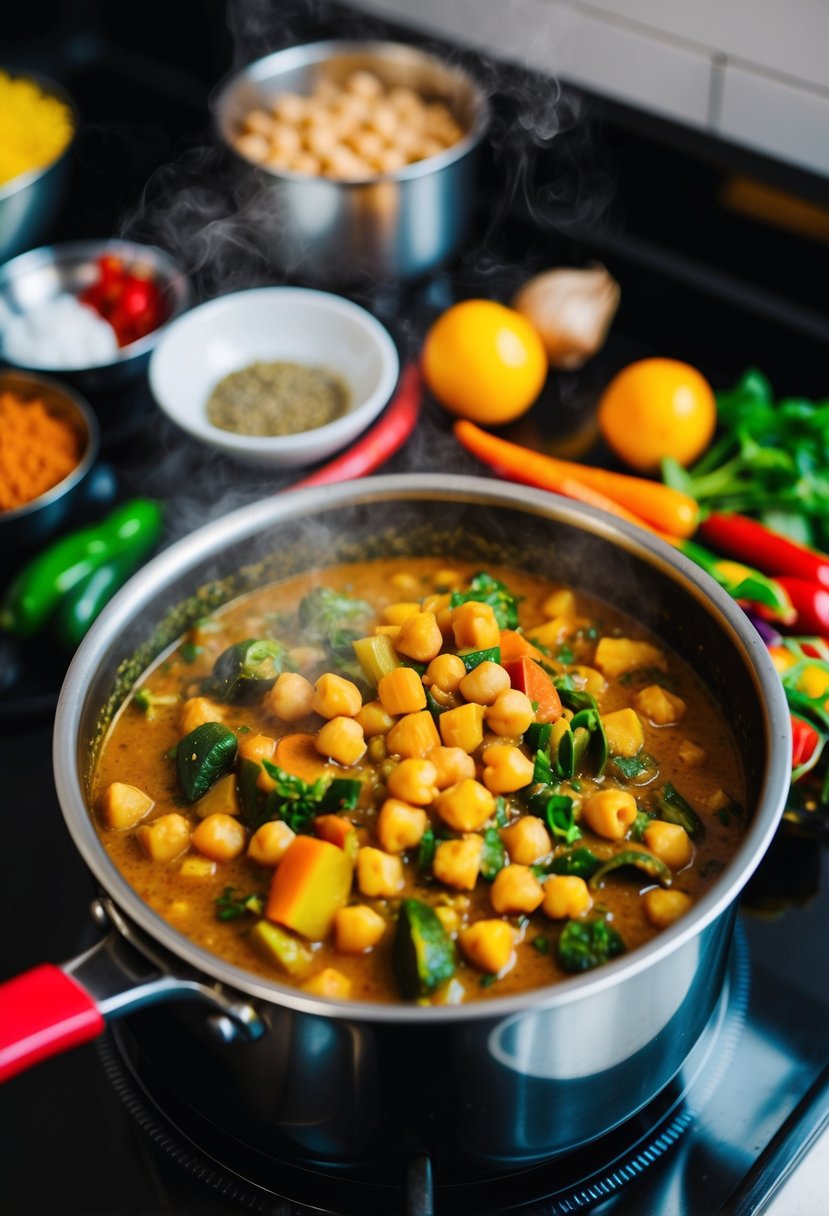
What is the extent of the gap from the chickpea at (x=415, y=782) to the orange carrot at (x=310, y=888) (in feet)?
0.38

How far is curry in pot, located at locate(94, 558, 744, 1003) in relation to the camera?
4.67ft

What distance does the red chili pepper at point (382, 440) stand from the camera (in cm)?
238

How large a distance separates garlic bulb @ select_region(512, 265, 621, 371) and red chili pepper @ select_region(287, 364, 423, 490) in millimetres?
296

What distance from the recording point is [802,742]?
5.99 feet

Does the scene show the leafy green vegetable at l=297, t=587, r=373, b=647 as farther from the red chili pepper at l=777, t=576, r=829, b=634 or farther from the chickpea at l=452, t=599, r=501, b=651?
the red chili pepper at l=777, t=576, r=829, b=634

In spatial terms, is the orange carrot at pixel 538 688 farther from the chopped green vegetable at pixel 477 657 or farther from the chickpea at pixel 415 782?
the chickpea at pixel 415 782

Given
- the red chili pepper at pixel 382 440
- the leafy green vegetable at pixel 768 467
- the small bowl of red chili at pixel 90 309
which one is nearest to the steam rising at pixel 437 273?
the red chili pepper at pixel 382 440

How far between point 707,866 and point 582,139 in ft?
6.10

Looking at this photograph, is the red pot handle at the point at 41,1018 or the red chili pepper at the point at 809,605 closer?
the red pot handle at the point at 41,1018

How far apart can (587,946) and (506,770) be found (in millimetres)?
244

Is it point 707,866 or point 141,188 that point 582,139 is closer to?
point 141,188

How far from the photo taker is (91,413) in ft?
8.28

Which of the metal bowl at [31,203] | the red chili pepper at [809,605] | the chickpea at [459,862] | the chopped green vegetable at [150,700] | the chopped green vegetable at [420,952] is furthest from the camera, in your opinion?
the metal bowl at [31,203]

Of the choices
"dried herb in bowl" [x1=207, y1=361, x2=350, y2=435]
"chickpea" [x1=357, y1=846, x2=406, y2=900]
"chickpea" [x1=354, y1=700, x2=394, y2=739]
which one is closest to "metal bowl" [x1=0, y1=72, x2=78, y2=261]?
"dried herb in bowl" [x1=207, y1=361, x2=350, y2=435]
